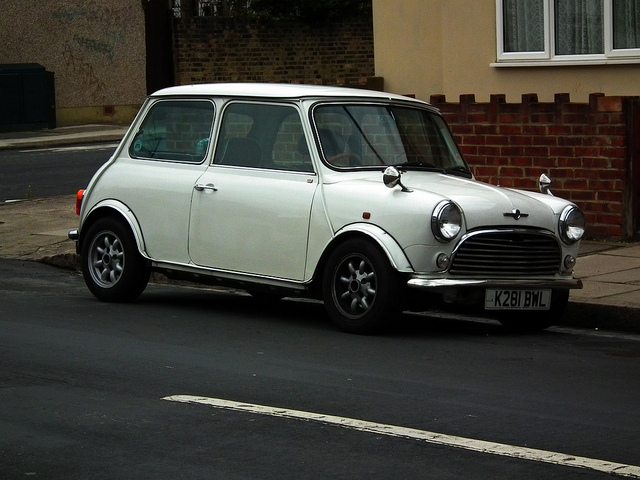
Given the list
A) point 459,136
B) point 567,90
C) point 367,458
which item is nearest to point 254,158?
point 367,458

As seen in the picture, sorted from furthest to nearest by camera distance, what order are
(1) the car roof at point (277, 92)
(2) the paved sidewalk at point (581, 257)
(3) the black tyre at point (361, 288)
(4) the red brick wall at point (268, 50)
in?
(4) the red brick wall at point (268, 50)
(2) the paved sidewalk at point (581, 257)
(1) the car roof at point (277, 92)
(3) the black tyre at point (361, 288)

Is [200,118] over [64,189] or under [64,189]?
over

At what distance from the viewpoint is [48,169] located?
75.8ft

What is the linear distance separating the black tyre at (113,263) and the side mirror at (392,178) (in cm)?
237

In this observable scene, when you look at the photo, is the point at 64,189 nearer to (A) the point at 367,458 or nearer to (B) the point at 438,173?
(B) the point at 438,173

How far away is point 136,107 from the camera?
36500mm

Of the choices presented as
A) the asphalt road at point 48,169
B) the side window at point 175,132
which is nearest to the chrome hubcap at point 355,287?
the side window at point 175,132

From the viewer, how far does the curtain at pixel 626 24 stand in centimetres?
1485

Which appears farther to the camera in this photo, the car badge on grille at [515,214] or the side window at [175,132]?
the side window at [175,132]

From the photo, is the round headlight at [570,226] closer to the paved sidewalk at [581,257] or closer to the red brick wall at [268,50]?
the paved sidewalk at [581,257]

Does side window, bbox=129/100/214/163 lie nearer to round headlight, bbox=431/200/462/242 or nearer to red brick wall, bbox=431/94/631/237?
round headlight, bbox=431/200/462/242

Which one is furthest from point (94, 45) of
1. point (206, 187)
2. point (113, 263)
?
point (206, 187)

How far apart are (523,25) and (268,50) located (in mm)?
20313

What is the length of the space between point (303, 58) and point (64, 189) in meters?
17.0
